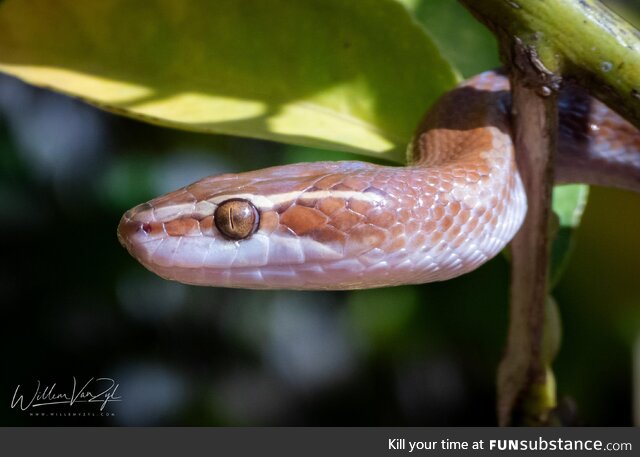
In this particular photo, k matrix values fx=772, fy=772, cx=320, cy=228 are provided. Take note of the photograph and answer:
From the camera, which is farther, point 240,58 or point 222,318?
point 222,318

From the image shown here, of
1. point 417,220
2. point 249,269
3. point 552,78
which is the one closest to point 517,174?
point 417,220

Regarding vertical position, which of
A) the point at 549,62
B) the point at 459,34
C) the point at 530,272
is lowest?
the point at 530,272

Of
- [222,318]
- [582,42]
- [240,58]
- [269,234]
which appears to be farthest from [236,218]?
[222,318]

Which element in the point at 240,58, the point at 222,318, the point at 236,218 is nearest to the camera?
the point at 236,218

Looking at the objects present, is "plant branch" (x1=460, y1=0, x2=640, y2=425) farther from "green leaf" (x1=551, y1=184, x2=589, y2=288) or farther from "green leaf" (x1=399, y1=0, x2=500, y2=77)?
"green leaf" (x1=399, y1=0, x2=500, y2=77)
